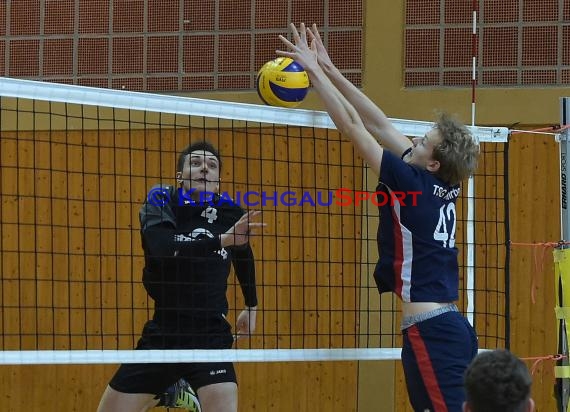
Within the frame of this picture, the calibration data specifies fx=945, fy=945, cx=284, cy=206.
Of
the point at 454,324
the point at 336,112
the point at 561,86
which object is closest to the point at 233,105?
the point at 336,112

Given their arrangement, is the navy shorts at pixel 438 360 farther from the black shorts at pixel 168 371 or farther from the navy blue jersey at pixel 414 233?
the black shorts at pixel 168 371

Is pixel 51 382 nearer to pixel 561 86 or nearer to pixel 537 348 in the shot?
pixel 537 348

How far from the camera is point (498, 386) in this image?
112 inches

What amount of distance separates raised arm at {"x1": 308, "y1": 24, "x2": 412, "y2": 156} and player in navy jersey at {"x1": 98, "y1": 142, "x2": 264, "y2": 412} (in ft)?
3.01

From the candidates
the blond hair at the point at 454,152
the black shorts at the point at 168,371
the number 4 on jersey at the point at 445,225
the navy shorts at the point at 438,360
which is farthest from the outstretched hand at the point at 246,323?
the blond hair at the point at 454,152

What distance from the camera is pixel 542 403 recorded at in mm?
8305

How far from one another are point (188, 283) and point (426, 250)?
1626mm

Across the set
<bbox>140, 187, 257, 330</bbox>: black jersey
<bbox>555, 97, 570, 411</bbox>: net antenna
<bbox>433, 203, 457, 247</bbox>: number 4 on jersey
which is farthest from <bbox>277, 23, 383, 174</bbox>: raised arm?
<bbox>555, 97, 570, 411</bbox>: net antenna

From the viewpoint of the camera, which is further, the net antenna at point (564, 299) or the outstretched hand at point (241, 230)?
the net antenna at point (564, 299)

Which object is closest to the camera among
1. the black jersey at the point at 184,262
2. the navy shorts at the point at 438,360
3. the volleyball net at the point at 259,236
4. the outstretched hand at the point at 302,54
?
the navy shorts at the point at 438,360

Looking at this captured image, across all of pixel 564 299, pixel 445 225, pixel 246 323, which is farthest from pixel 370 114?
pixel 564 299

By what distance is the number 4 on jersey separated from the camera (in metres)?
4.80

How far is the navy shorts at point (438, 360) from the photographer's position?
4.50m

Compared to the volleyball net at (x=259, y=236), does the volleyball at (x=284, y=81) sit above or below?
above
